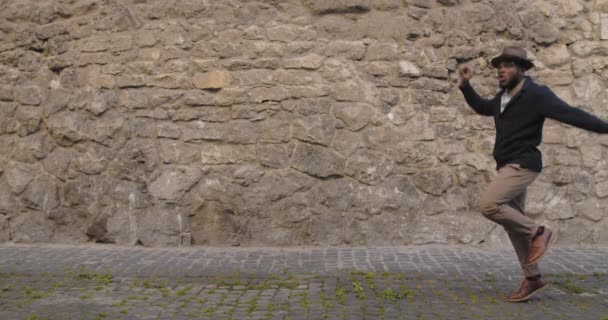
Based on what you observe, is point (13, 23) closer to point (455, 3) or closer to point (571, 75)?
point (455, 3)

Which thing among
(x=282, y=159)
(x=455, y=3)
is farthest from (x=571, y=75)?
(x=282, y=159)

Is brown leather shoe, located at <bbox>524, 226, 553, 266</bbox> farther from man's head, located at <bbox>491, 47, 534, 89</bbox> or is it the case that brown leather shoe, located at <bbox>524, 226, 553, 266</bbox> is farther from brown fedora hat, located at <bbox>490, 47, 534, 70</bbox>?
brown fedora hat, located at <bbox>490, 47, 534, 70</bbox>

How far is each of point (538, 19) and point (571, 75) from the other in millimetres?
632

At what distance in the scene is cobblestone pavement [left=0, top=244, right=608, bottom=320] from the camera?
15.6ft

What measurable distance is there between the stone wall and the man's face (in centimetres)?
210

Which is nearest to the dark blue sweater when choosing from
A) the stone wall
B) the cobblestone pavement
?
the cobblestone pavement

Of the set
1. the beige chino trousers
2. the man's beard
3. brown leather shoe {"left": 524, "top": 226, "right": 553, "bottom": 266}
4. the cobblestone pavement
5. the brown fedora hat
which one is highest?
the brown fedora hat

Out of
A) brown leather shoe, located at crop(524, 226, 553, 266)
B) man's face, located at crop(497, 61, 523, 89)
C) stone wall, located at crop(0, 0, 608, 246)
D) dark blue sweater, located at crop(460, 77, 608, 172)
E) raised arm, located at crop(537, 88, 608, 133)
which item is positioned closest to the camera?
raised arm, located at crop(537, 88, 608, 133)

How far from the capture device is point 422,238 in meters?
7.22

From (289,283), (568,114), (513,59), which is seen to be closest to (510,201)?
(568,114)

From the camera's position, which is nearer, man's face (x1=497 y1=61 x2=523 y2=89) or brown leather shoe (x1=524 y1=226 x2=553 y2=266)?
brown leather shoe (x1=524 y1=226 x2=553 y2=266)

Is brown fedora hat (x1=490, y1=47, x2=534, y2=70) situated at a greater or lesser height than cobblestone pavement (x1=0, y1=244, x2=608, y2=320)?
greater

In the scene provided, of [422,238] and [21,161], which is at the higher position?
[21,161]

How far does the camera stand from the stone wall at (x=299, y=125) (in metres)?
7.20
